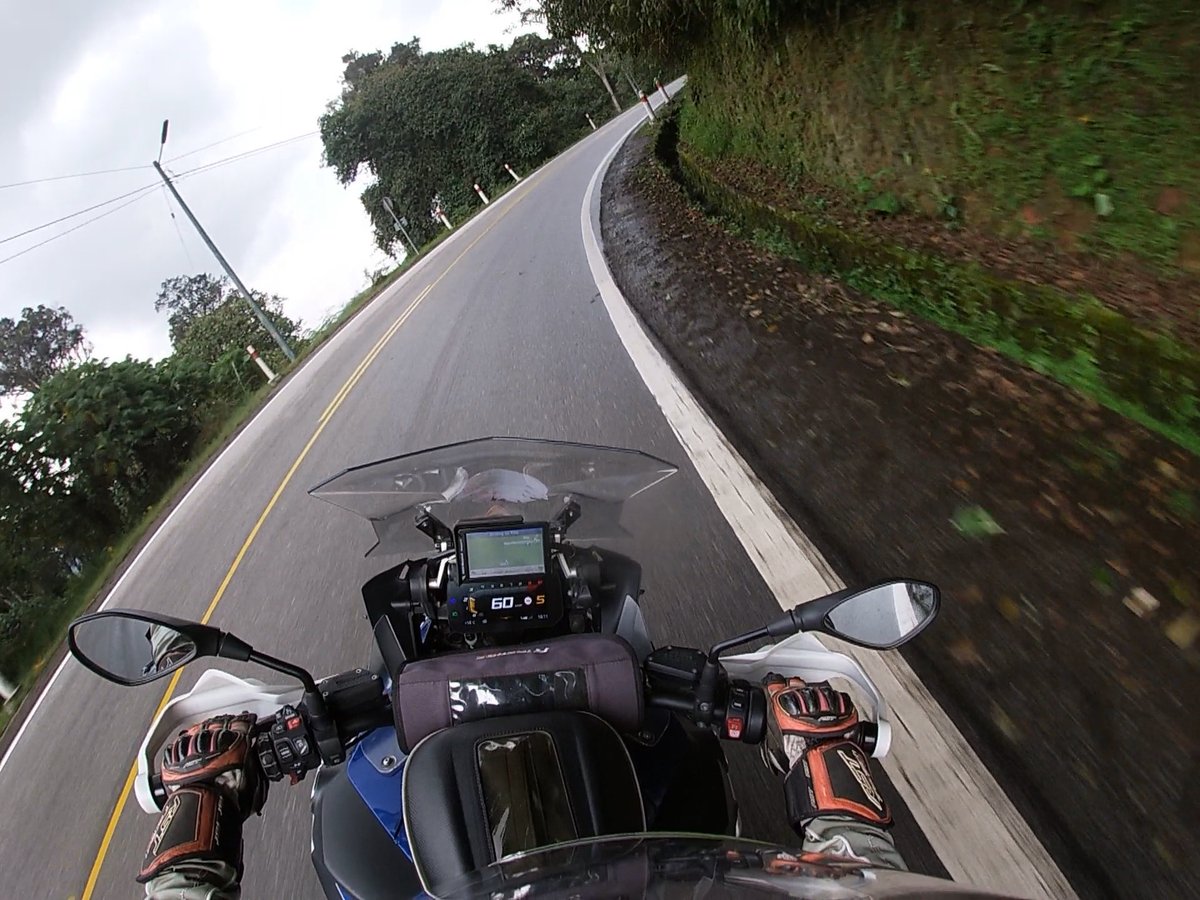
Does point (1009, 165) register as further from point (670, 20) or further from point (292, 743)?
point (670, 20)

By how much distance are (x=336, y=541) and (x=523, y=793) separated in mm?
4713

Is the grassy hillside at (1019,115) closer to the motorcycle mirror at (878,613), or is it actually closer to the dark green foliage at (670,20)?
the dark green foliage at (670,20)

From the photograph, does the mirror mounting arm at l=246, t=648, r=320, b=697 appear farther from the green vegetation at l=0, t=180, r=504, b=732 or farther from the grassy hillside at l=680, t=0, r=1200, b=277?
the green vegetation at l=0, t=180, r=504, b=732

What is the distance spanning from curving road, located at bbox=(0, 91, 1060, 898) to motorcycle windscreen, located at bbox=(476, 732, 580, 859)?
3.50 feet

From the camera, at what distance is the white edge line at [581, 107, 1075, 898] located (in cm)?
221

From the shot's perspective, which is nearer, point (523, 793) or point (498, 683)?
point (523, 793)

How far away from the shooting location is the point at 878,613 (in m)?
1.68

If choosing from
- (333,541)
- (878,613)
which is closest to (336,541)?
(333,541)

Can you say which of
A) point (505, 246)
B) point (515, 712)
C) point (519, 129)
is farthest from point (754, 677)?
point (519, 129)

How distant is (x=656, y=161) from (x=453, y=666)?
1457 centimetres

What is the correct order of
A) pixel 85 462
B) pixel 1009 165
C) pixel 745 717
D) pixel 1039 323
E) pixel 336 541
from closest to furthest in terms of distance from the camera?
1. pixel 745 717
2. pixel 1039 323
3. pixel 1009 165
4. pixel 336 541
5. pixel 85 462

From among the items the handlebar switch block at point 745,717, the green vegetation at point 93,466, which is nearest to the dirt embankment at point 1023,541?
the handlebar switch block at point 745,717

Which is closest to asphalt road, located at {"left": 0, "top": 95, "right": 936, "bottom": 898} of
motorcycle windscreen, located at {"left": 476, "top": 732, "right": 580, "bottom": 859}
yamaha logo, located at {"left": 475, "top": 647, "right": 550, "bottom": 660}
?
yamaha logo, located at {"left": 475, "top": 647, "right": 550, "bottom": 660}

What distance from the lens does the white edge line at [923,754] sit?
2.21m
